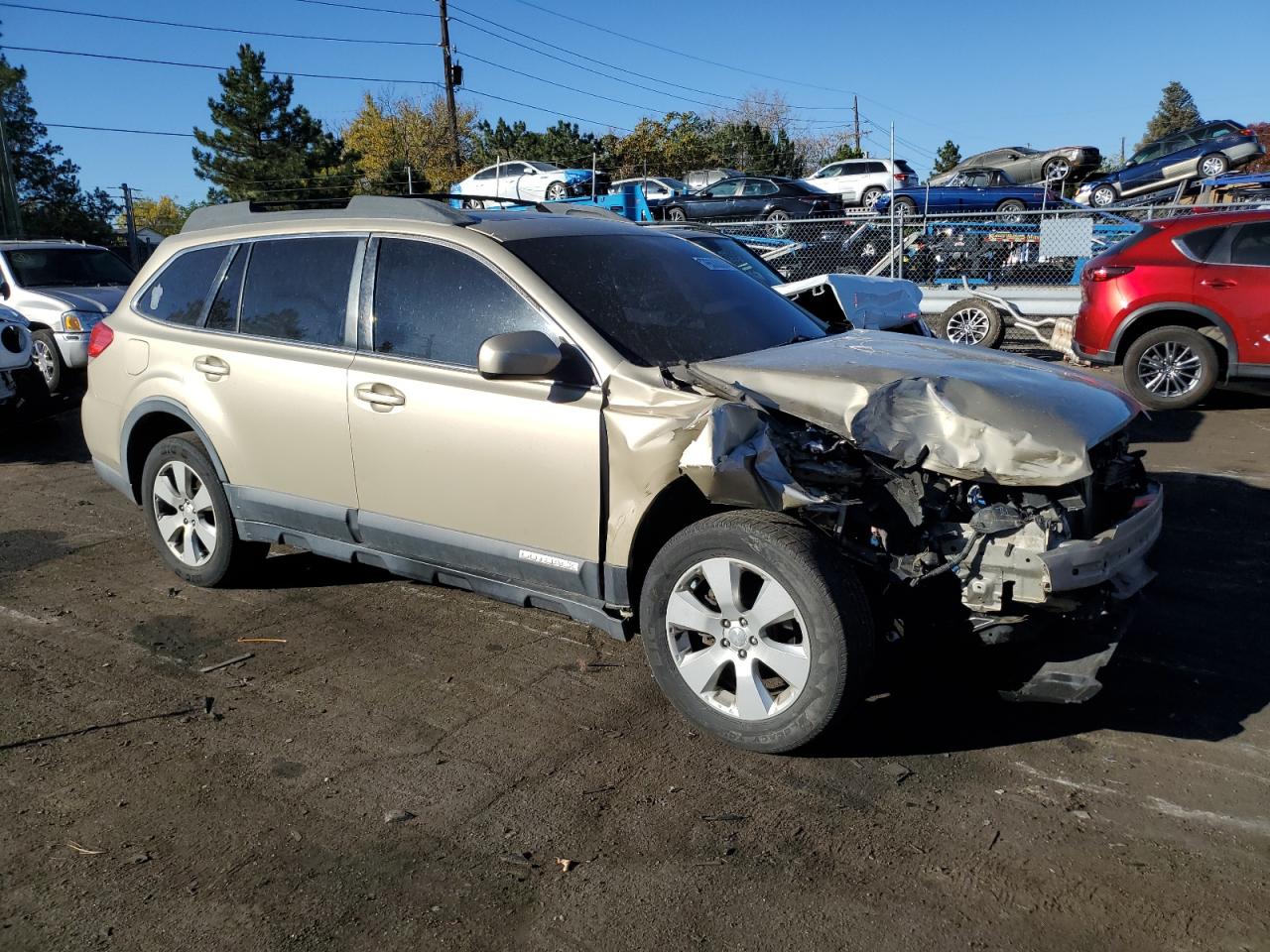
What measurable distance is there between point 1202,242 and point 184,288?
330 inches

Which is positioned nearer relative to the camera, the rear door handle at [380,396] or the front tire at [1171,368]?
the rear door handle at [380,396]

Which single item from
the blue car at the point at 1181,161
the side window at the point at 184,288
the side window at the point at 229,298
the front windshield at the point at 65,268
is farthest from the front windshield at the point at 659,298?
the blue car at the point at 1181,161

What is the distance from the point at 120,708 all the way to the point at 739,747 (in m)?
2.44

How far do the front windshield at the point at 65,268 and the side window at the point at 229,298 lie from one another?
8514 mm

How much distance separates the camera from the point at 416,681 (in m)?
4.16

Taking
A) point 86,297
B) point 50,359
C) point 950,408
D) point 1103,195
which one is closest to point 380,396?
point 950,408

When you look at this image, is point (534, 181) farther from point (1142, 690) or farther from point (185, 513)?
point (1142, 690)

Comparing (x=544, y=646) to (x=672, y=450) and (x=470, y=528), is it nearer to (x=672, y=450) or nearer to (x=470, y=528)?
(x=470, y=528)

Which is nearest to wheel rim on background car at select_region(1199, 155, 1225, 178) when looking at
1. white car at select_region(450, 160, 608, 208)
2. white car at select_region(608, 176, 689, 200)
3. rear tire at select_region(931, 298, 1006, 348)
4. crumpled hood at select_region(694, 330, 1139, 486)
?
white car at select_region(608, 176, 689, 200)

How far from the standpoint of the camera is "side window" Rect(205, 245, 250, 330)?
5.01 meters

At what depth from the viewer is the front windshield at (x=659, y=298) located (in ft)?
13.2

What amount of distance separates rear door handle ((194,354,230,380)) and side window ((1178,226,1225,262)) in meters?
8.20

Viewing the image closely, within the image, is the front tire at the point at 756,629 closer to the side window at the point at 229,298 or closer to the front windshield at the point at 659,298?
the front windshield at the point at 659,298

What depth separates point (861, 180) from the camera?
90.0ft
